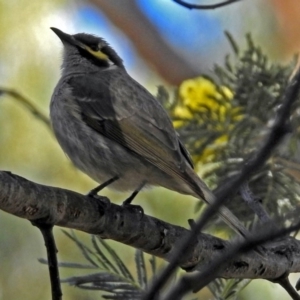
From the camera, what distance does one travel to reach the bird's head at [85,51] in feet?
12.2

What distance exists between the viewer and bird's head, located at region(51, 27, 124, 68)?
12.2ft

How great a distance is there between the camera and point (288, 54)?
429 centimetres

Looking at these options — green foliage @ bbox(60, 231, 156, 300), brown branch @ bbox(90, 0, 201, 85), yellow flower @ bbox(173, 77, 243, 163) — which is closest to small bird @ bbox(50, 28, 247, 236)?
yellow flower @ bbox(173, 77, 243, 163)

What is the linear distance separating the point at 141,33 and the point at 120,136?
235 centimetres

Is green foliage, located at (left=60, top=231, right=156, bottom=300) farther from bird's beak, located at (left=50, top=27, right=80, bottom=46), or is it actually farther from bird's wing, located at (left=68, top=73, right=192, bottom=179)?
bird's beak, located at (left=50, top=27, right=80, bottom=46)

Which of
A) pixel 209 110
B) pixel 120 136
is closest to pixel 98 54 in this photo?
pixel 120 136

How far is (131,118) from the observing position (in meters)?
3.16

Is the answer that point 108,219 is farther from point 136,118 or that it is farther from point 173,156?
point 136,118

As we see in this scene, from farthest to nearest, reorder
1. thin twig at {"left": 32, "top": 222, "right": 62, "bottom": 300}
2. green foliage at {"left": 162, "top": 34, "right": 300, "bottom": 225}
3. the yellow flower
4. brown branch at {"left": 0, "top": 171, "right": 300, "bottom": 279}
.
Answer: the yellow flower → green foliage at {"left": 162, "top": 34, "right": 300, "bottom": 225} → brown branch at {"left": 0, "top": 171, "right": 300, "bottom": 279} → thin twig at {"left": 32, "top": 222, "right": 62, "bottom": 300}

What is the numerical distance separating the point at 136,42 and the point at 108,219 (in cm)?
307

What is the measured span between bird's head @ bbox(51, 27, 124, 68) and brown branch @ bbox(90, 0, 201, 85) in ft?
3.16

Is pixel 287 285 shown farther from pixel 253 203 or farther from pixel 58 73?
pixel 58 73

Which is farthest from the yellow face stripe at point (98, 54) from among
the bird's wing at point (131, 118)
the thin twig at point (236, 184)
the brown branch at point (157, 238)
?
the thin twig at point (236, 184)

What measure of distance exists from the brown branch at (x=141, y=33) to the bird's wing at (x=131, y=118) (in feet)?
4.57
